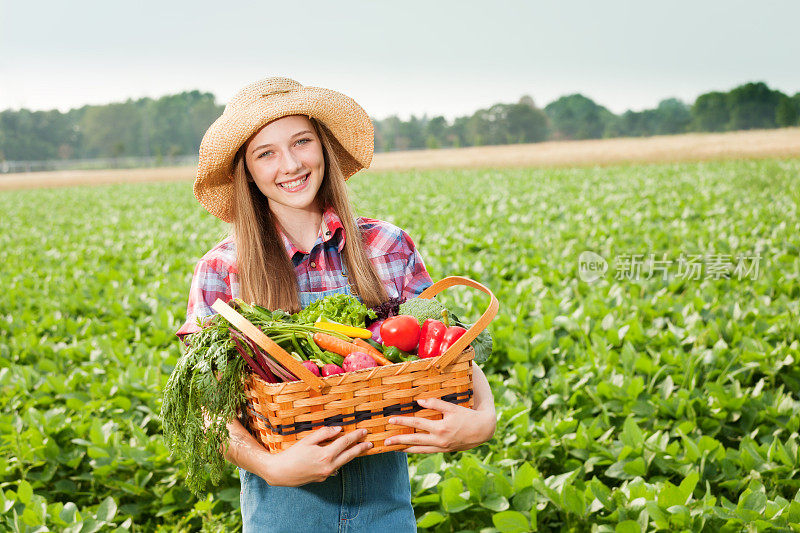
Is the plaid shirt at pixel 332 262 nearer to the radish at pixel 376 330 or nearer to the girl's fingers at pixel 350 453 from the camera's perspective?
the radish at pixel 376 330

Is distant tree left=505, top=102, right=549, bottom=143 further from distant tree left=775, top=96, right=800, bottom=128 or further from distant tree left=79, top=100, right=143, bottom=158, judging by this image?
distant tree left=79, top=100, right=143, bottom=158

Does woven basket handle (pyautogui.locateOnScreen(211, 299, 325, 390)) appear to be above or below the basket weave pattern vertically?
above

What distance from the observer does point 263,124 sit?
6.27ft

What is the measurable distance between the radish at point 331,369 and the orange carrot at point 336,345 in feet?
0.15

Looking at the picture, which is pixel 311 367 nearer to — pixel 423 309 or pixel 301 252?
pixel 423 309

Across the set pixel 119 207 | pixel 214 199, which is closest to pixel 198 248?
pixel 214 199

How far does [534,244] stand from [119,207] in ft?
50.1

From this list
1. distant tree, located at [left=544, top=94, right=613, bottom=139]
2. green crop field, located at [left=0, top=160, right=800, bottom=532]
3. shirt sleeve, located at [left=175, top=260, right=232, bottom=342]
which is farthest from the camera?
distant tree, located at [left=544, top=94, right=613, bottom=139]

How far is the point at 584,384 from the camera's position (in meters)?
4.20

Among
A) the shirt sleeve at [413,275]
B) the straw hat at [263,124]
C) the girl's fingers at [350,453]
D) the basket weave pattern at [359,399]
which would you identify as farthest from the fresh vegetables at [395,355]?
the straw hat at [263,124]

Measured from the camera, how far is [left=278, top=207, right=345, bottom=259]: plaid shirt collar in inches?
79.0

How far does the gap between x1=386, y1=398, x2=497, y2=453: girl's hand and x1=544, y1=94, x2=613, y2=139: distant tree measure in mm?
79662

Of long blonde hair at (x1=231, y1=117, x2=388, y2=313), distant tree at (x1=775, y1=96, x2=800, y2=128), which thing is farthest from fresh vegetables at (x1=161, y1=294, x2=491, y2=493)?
distant tree at (x1=775, y1=96, x2=800, y2=128)

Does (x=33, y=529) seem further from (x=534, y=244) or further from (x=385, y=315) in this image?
(x=534, y=244)
